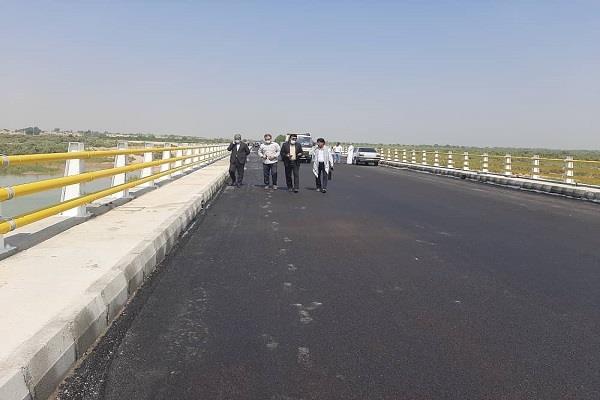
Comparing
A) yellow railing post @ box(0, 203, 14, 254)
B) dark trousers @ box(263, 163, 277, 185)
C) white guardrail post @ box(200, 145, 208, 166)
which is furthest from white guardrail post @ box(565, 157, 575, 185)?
yellow railing post @ box(0, 203, 14, 254)

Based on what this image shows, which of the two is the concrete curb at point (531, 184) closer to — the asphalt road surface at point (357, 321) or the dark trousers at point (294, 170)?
the dark trousers at point (294, 170)

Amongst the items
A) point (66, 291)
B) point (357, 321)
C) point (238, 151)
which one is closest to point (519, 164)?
point (238, 151)

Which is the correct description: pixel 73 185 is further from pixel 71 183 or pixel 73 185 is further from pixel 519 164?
pixel 519 164

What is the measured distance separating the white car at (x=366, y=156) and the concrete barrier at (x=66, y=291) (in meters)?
35.9

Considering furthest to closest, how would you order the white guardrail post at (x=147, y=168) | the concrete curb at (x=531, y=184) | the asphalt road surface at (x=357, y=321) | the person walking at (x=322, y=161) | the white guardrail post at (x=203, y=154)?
the white guardrail post at (x=203, y=154), the concrete curb at (x=531, y=184), the person walking at (x=322, y=161), the white guardrail post at (x=147, y=168), the asphalt road surface at (x=357, y=321)

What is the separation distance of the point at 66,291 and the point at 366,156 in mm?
40243

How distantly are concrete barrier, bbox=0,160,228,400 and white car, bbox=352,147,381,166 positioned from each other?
3595cm

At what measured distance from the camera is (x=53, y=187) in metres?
6.91

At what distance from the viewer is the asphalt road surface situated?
3.40m

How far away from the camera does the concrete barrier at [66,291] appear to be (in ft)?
10.3

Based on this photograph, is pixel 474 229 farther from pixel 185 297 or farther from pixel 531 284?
pixel 185 297

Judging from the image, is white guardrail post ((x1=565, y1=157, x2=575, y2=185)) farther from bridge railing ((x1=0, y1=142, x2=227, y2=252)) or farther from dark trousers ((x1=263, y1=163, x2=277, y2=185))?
bridge railing ((x1=0, y1=142, x2=227, y2=252))

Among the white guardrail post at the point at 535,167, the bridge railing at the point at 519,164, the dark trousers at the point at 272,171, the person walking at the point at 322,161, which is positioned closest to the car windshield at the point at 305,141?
the bridge railing at the point at 519,164

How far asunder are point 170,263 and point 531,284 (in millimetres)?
4142
